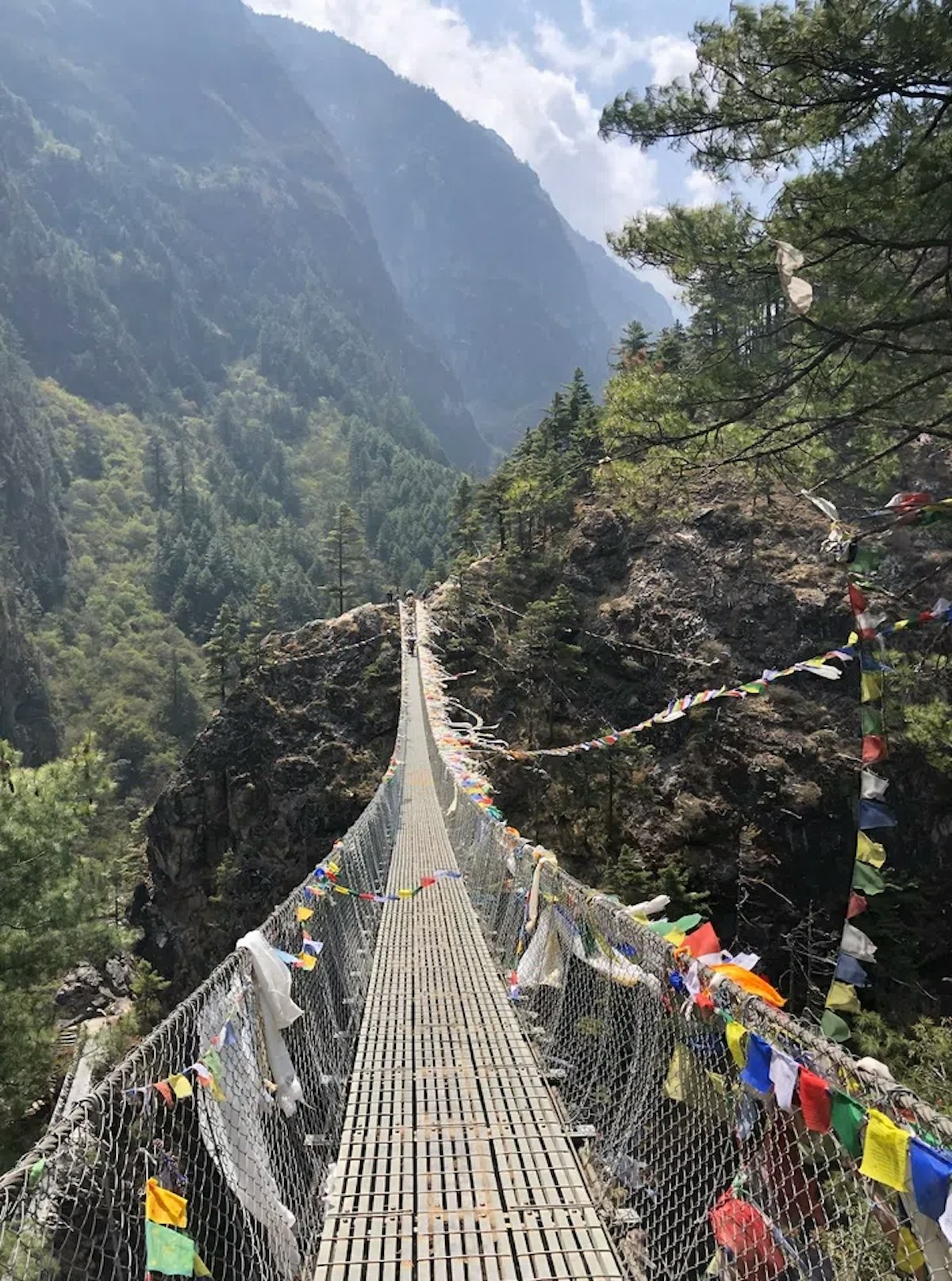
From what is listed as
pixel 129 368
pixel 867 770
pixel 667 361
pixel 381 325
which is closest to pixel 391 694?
pixel 667 361

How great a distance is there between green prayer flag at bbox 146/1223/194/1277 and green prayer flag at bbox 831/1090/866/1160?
1380 mm

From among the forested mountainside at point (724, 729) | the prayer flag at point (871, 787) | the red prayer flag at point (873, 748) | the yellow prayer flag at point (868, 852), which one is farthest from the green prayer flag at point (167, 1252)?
the forested mountainside at point (724, 729)

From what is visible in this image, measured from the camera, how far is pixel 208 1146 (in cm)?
201

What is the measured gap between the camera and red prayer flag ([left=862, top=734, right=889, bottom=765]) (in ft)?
11.0

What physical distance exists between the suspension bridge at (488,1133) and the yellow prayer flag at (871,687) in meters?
1.58

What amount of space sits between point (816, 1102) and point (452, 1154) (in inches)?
71.8

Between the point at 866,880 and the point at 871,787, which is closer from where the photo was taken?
the point at 866,880

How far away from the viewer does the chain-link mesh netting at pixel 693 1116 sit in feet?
5.11

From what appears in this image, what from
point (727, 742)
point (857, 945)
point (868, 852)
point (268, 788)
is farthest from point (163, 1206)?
point (268, 788)

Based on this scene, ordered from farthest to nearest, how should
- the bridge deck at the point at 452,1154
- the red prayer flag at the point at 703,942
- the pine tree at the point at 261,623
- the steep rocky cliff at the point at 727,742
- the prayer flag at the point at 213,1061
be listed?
1. the pine tree at the point at 261,623
2. the steep rocky cliff at the point at 727,742
3. the red prayer flag at the point at 703,942
4. the bridge deck at the point at 452,1154
5. the prayer flag at the point at 213,1061

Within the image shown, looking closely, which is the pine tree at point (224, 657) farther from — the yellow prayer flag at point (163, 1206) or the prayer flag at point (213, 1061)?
the yellow prayer flag at point (163, 1206)

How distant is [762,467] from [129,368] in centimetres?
11623

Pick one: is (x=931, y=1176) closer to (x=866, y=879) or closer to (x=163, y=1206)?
(x=163, y=1206)

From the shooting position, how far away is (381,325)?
5955 inches
